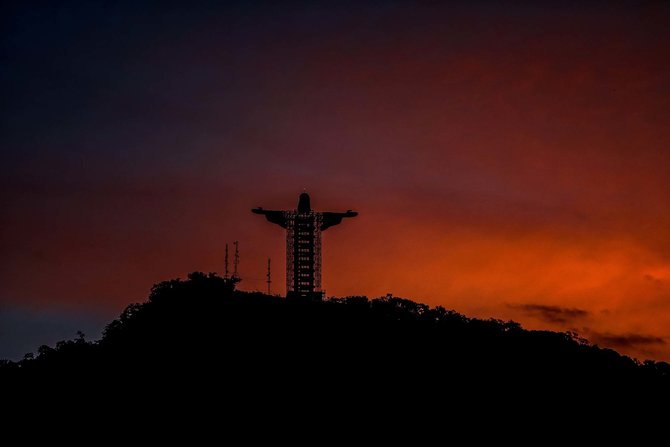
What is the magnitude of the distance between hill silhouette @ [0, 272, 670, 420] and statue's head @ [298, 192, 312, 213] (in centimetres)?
1124

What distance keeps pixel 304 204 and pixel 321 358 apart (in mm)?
22729

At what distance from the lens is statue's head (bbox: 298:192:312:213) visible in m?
87.8

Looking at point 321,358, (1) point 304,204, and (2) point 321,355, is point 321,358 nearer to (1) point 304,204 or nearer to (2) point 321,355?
(2) point 321,355

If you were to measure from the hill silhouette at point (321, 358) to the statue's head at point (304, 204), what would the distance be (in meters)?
11.2

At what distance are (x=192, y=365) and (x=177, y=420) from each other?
27.2 feet

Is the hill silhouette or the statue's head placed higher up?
the statue's head

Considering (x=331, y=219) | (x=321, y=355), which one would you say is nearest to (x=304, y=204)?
(x=331, y=219)

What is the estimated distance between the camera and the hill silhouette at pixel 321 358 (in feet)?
215

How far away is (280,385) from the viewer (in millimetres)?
65188

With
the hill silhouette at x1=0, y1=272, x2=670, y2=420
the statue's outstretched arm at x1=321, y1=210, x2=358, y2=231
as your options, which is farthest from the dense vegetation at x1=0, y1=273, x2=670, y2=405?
the statue's outstretched arm at x1=321, y1=210, x2=358, y2=231

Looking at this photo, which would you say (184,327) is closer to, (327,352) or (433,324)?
(327,352)

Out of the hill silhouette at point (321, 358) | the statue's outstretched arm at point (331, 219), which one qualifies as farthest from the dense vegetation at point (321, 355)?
the statue's outstretched arm at point (331, 219)

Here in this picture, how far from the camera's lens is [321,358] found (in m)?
70.8

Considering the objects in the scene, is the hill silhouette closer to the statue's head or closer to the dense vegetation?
the dense vegetation
